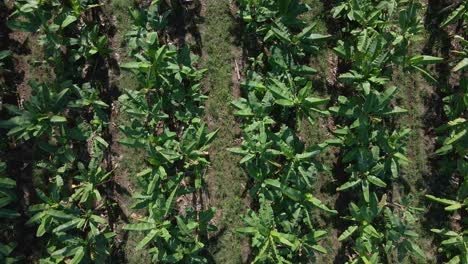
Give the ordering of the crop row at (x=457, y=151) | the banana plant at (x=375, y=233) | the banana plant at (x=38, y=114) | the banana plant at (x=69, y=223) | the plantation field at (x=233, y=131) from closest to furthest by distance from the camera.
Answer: the banana plant at (x=38, y=114), the banana plant at (x=69, y=223), the plantation field at (x=233, y=131), the banana plant at (x=375, y=233), the crop row at (x=457, y=151)

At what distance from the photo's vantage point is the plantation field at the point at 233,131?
226 inches

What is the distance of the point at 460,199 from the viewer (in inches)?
244

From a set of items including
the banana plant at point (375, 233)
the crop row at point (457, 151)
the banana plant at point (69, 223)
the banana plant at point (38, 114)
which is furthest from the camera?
the crop row at point (457, 151)

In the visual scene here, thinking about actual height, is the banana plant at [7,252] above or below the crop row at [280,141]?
below

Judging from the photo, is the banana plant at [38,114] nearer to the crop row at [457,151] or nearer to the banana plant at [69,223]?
the banana plant at [69,223]

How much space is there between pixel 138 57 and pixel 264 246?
2.96 m

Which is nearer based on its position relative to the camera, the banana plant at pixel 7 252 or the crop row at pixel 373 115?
the banana plant at pixel 7 252

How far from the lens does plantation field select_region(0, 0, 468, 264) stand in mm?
5750

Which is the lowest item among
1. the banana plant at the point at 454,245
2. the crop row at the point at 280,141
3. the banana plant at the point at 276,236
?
the banana plant at the point at 454,245

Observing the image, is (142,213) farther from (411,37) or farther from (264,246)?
(411,37)

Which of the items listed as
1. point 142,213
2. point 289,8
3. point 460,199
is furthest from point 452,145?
point 142,213

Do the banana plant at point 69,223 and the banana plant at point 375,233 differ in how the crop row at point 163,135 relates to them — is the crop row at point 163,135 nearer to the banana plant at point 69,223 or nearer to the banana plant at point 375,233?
the banana plant at point 69,223

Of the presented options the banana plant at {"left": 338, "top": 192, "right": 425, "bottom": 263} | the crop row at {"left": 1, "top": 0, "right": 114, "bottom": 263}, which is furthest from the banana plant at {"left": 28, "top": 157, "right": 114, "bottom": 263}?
the banana plant at {"left": 338, "top": 192, "right": 425, "bottom": 263}

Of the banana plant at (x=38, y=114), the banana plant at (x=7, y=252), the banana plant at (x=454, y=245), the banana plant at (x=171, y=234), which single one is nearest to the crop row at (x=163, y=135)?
the banana plant at (x=171, y=234)
